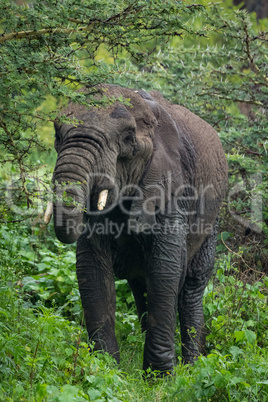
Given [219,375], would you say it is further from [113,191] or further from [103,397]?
[113,191]

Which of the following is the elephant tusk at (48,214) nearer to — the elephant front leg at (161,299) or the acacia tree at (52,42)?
the acacia tree at (52,42)

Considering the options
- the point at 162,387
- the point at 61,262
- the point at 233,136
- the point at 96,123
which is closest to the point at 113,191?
the point at 96,123

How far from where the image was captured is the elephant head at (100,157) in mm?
4379

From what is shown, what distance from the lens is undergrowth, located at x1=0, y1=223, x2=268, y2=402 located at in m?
4.14

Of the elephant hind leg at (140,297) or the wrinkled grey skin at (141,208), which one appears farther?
the elephant hind leg at (140,297)

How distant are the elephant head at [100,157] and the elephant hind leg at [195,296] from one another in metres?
1.38

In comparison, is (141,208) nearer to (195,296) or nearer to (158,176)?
(158,176)

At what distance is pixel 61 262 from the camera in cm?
726

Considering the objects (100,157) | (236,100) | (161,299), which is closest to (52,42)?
(100,157)

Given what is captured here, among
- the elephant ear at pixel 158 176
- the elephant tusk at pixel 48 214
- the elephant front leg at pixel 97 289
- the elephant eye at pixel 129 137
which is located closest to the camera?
the elephant tusk at pixel 48 214

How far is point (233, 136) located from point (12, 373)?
4.76m

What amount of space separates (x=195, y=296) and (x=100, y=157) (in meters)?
2.21

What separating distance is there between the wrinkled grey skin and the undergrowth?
0.29m

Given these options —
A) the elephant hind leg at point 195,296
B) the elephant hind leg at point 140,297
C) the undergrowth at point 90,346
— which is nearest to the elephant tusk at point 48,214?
the undergrowth at point 90,346
